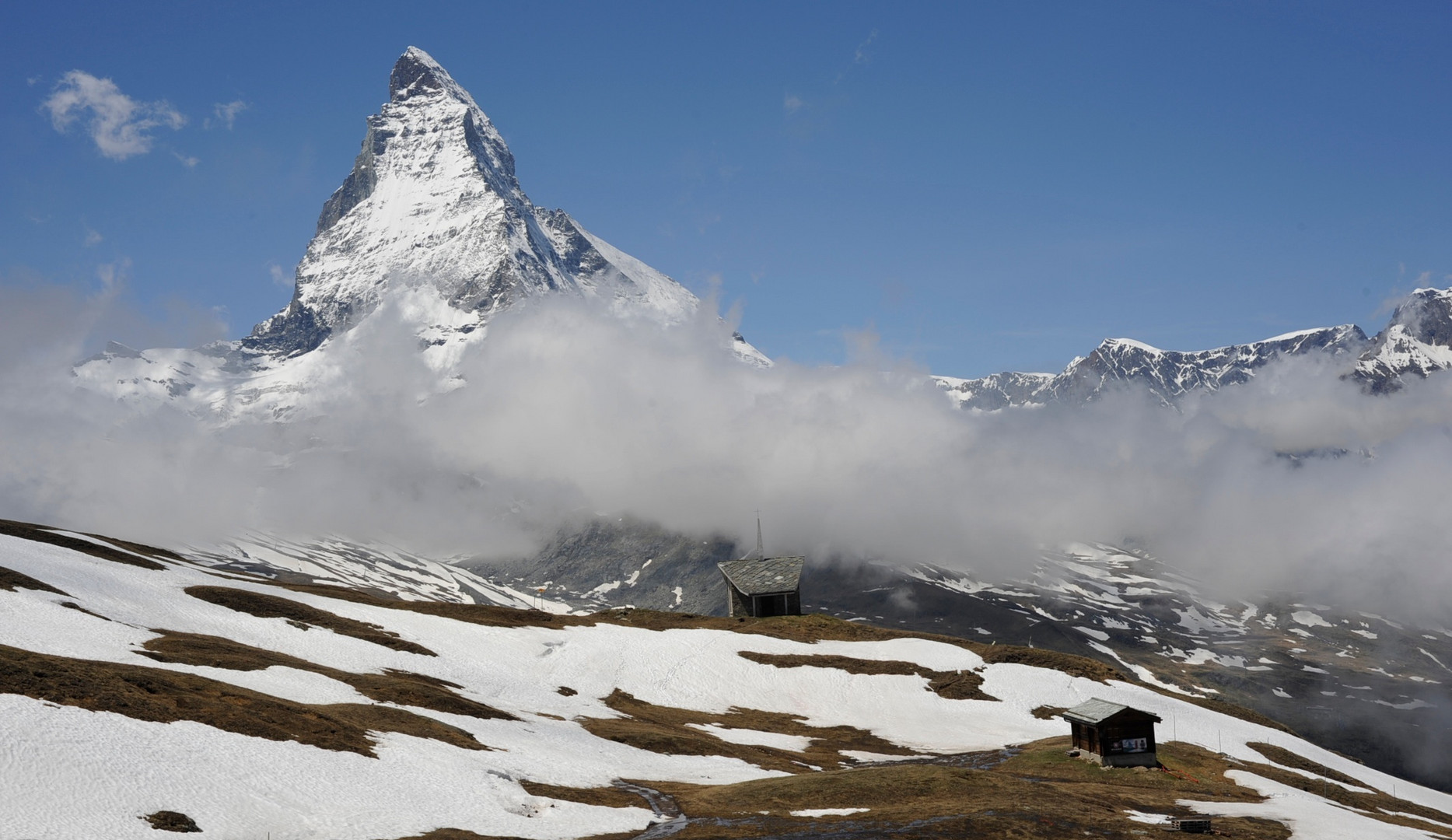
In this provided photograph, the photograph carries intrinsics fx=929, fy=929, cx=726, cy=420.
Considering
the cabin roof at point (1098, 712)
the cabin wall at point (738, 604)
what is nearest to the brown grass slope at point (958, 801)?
the cabin roof at point (1098, 712)

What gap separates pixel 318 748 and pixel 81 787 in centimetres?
1204

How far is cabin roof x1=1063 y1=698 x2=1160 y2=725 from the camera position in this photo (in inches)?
2586

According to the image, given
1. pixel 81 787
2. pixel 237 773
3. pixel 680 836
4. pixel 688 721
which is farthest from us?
pixel 688 721

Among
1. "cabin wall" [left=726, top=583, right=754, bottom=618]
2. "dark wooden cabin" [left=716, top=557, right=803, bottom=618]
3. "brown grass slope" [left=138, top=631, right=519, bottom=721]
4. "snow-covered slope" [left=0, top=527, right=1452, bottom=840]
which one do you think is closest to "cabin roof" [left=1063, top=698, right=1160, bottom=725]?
"snow-covered slope" [left=0, top=527, right=1452, bottom=840]

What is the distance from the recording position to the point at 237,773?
127 ft

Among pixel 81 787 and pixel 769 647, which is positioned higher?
pixel 769 647

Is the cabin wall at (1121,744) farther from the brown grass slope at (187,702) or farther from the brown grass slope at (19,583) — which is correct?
the brown grass slope at (19,583)

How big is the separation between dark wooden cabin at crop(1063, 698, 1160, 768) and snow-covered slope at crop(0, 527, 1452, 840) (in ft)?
22.8

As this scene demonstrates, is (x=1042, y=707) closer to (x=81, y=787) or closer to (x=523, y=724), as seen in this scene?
(x=523, y=724)

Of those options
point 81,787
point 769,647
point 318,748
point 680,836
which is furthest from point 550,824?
point 769,647

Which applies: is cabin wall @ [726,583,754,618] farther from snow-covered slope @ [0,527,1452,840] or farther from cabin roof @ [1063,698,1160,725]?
cabin roof @ [1063,698,1160,725]

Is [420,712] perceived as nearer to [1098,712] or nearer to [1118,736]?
[1098,712]

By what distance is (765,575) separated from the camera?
12312cm

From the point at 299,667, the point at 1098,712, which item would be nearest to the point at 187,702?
the point at 299,667
